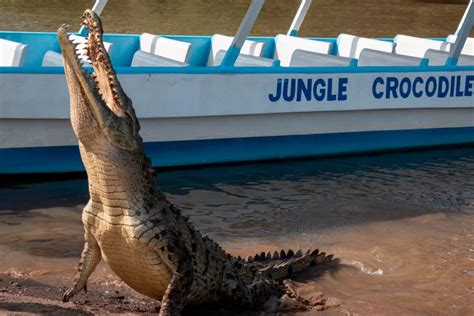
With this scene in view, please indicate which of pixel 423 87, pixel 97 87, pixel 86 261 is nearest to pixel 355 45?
pixel 423 87

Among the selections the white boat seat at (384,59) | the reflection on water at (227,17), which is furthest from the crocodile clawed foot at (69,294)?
the reflection on water at (227,17)

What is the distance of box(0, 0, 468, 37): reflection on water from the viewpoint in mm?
20328

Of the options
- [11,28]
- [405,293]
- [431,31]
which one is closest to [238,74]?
[405,293]

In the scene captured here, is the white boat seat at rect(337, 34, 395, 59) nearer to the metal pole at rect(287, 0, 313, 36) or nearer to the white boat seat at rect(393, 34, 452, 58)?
the white boat seat at rect(393, 34, 452, 58)

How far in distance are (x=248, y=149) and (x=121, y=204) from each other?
4952 millimetres

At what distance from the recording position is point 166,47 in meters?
10.1

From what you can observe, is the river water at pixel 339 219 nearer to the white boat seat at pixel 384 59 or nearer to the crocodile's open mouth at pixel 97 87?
the white boat seat at pixel 384 59

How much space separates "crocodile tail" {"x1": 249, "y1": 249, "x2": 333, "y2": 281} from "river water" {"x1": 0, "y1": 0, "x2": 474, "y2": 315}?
111mm

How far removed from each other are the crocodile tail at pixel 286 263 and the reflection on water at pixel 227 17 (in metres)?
13.2

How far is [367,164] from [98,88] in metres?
5.92

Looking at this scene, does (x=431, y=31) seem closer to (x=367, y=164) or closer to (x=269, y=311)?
(x=367, y=164)

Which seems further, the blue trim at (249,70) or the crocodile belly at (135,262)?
the blue trim at (249,70)

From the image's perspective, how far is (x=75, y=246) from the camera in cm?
655

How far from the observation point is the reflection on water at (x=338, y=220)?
6.05 metres
